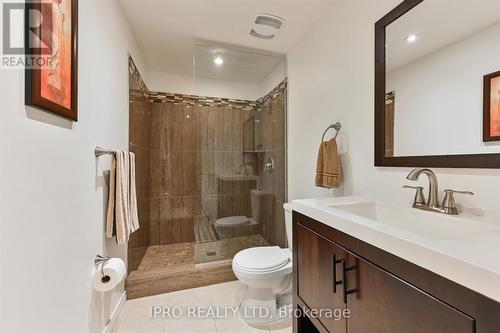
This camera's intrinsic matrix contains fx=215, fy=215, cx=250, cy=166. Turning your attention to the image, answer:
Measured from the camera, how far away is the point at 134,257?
6.92ft

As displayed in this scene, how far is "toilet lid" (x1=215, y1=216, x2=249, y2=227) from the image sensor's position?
2.47m

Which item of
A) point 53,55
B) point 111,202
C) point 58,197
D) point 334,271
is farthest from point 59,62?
point 334,271

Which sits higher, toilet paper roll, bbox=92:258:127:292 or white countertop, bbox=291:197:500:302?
white countertop, bbox=291:197:500:302

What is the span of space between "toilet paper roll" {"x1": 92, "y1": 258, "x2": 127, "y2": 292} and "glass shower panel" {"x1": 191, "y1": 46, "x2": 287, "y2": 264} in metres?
1.18

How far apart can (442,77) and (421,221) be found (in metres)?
A: 0.67

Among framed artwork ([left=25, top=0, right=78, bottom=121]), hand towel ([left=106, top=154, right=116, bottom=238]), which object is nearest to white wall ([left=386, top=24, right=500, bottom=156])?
framed artwork ([left=25, top=0, right=78, bottom=121])

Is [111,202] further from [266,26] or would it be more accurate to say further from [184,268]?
[266,26]

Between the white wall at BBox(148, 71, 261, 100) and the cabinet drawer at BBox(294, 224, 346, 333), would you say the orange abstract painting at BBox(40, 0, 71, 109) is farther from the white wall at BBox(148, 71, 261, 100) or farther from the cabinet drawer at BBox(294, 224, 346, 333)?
the white wall at BBox(148, 71, 261, 100)

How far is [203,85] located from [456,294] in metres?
2.57

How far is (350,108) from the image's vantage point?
1.49 m

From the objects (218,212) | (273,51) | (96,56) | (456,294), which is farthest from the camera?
(218,212)

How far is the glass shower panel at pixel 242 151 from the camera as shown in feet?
8.03

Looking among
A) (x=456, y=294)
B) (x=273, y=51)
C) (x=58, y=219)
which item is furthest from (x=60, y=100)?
(x=273, y=51)

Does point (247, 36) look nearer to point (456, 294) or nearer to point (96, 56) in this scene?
point (96, 56)
